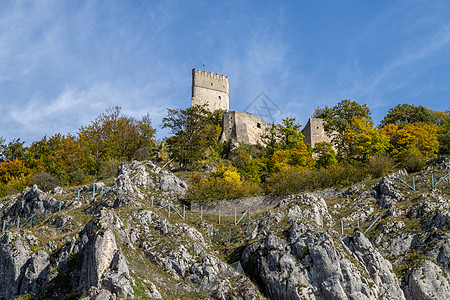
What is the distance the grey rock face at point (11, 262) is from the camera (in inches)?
1007

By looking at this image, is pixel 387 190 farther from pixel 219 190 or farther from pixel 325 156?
pixel 325 156

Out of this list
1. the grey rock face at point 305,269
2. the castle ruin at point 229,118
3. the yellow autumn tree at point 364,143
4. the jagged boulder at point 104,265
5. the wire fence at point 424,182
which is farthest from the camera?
the castle ruin at point 229,118

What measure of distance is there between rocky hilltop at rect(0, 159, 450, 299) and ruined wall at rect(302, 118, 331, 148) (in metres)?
25.5

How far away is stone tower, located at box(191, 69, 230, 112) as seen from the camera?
72188mm

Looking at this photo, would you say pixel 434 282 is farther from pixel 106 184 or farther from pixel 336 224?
pixel 106 184

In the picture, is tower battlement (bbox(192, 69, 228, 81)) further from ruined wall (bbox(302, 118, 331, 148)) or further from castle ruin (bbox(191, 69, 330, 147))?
ruined wall (bbox(302, 118, 331, 148))

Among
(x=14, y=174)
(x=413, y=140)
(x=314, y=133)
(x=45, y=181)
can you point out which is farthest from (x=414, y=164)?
(x=14, y=174)

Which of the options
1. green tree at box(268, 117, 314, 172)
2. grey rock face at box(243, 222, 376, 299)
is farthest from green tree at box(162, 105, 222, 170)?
grey rock face at box(243, 222, 376, 299)

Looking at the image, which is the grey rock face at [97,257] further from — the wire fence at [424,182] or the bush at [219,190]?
the wire fence at [424,182]

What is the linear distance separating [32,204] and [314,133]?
33696 mm

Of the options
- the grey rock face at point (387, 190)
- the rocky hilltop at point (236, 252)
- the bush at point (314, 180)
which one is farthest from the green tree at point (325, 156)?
the rocky hilltop at point (236, 252)

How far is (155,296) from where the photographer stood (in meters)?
23.1

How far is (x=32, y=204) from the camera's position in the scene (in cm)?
3606

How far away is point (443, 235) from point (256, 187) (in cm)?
1573
